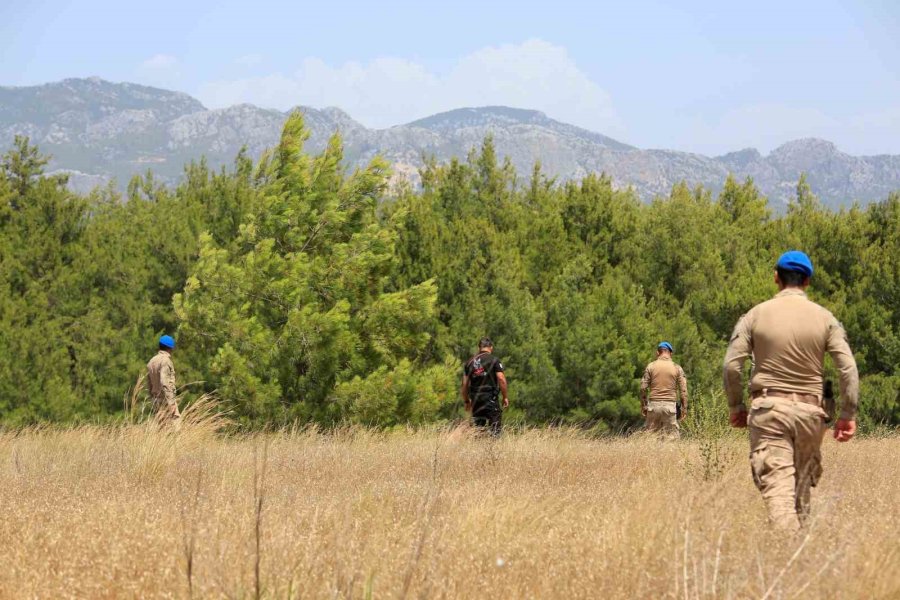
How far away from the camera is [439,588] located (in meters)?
3.65

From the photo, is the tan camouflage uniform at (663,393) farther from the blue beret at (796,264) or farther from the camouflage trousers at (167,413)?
the blue beret at (796,264)

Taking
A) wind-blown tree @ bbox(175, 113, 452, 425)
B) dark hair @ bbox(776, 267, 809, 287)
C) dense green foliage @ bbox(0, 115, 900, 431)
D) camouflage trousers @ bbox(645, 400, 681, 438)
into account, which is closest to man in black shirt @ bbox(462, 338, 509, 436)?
camouflage trousers @ bbox(645, 400, 681, 438)

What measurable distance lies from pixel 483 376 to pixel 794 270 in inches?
280

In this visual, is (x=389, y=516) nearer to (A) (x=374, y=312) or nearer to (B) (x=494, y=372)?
(B) (x=494, y=372)

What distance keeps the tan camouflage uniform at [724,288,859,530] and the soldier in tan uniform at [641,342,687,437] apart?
7.72 m

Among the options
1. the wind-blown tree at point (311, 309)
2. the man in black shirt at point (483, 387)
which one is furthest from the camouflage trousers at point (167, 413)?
the wind-blown tree at point (311, 309)

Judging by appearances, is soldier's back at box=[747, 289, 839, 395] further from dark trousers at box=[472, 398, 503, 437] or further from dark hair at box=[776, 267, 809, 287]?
dark trousers at box=[472, 398, 503, 437]

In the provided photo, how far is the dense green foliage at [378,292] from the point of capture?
60.9 feet

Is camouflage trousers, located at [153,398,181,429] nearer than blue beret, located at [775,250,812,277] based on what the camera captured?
No

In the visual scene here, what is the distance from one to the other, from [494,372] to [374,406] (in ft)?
22.1

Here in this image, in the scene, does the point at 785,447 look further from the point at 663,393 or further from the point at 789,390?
the point at 663,393

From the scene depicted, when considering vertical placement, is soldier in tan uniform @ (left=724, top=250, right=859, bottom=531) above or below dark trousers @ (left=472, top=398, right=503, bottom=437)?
above

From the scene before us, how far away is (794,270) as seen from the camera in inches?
213

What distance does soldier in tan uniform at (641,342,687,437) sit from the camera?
1305 centimetres
